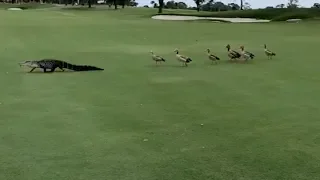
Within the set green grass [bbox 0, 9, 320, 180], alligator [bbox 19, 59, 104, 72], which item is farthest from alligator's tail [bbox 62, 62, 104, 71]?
green grass [bbox 0, 9, 320, 180]

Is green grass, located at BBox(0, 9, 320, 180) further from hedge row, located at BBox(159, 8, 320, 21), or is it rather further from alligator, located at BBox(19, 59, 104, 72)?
hedge row, located at BBox(159, 8, 320, 21)

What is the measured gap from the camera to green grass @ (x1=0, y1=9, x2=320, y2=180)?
4.79 m

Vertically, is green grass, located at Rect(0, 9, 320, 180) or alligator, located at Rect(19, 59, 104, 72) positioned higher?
alligator, located at Rect(19, 59, 104, 72)

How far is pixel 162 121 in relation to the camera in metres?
6.47

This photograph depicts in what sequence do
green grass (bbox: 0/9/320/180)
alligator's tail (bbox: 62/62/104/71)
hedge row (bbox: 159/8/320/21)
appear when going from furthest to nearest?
hedge row (bbox: 159/8/320/21), alligator's tail (bbox: 62/62/104/71), green grass (bbox: 0/9/320/180)

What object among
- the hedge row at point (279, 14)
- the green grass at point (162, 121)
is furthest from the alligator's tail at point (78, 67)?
the hedge row at point (279, 14)

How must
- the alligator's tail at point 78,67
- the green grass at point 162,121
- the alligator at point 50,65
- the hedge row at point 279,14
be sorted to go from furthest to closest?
1. the hedge row at point 279,14
2. the alligator's tail at point 78,67
3. the alligator at point 50,65
4. the green grass at point 162,121

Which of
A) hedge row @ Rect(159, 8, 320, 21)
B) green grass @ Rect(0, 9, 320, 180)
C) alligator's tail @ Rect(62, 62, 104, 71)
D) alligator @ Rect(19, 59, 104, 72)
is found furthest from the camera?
hedge row @ Rect(159, 8, 320, 21)

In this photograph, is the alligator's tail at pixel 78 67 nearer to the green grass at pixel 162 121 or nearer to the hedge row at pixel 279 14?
the green grass at pixel 162 121

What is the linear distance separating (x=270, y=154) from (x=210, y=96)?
2.95 meters

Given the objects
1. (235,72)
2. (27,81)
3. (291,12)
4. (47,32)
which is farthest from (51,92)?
(291,12)

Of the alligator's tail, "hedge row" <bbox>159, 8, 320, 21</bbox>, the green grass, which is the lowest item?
the green grass

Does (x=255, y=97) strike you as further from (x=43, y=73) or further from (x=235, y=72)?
(x=43, y=73)

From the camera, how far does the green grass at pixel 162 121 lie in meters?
4.79
